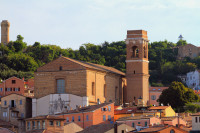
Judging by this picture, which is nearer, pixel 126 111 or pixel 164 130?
pixel 164 130

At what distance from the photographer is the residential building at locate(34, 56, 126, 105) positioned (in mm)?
77125

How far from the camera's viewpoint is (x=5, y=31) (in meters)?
139

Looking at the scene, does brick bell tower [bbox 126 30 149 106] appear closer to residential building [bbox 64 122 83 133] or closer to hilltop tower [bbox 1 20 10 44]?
residential building [bbox 64 122 83 133]

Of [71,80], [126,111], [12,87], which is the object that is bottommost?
[126,111]

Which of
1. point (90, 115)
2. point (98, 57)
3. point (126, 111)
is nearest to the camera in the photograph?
point (90, 115)

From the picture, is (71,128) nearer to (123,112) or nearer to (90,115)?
(90,115)

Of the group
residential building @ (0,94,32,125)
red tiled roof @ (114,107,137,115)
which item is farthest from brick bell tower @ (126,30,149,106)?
residential building @ (0,94,32,125)

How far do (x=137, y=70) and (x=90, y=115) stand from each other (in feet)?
62.1

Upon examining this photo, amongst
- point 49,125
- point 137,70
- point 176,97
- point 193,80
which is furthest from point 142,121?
point 193,80

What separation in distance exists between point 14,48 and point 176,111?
2194 inches

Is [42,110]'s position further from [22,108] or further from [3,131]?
[3,131]

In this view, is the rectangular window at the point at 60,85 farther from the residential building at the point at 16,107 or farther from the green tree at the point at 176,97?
the green tree at the point at 176,97

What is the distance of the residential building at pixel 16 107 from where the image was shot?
76.4 m

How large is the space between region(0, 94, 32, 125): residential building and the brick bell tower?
12.2m
